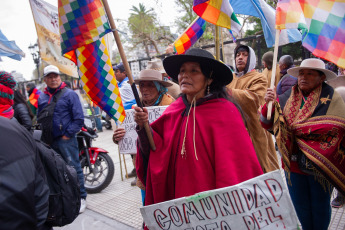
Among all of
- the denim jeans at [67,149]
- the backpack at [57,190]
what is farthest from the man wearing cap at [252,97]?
the denim jeans at [67,149]

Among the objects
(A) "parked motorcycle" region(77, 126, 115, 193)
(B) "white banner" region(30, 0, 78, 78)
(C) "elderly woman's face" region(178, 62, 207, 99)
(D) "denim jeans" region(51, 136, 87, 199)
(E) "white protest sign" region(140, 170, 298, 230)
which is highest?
(B) "white banner" region(30, 0, 78, 78)

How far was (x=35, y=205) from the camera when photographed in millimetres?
1525

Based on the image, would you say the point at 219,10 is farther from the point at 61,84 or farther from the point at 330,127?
the point at 61,84

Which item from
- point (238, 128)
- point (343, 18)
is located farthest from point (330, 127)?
point (238, 128)

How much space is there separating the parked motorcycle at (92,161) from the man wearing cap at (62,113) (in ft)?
2.09

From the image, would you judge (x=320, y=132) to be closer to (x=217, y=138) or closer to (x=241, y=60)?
(x=217, y=138)

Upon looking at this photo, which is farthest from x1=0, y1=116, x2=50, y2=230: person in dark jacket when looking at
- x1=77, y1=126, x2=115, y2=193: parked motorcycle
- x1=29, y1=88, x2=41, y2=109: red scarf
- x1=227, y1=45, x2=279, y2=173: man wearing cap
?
x1=29, y1=88, x2=41, y2=109: red scarf

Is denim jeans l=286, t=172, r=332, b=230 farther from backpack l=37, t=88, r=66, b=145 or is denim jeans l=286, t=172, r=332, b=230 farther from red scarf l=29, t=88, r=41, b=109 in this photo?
red scarf l=29, t=88, r=41, b=109

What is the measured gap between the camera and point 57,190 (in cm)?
200

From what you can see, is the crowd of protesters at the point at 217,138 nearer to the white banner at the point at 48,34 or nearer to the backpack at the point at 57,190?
the backpack at the point at 57,190

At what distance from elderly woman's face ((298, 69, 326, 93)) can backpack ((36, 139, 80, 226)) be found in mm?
2325

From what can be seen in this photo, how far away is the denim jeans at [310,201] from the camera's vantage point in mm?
2609

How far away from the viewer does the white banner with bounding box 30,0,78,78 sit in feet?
12.9

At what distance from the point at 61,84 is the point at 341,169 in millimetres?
3885
